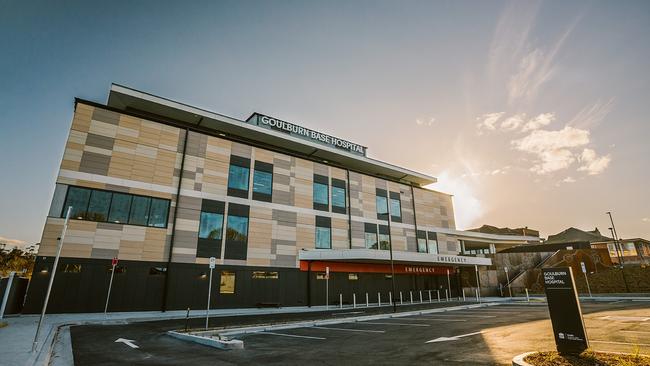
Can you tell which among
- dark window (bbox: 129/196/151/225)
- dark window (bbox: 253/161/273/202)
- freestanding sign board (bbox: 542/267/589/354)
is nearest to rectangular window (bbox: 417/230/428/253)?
dark window (bbox: 253/161/273/202)

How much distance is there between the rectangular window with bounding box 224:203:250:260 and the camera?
1049 inches

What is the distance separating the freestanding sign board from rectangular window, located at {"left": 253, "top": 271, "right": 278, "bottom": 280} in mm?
22833

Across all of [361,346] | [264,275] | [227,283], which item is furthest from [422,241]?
[361,346]

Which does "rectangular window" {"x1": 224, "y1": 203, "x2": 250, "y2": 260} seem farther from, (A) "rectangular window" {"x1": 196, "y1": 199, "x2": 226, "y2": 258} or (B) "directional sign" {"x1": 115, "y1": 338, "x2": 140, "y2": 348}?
(B) "directional sign" {"x1": 115, "y1": 338, "x2": 140, "y2": 348}

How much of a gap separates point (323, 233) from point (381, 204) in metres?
9.54

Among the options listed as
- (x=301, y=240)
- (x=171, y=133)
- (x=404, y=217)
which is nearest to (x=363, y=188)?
(x=404, y=217)

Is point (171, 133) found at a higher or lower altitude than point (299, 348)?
higher

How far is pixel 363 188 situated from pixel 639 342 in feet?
93.6

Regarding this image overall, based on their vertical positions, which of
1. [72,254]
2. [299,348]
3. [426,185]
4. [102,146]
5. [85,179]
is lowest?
[299,348]

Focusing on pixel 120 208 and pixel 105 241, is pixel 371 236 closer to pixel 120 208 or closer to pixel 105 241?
pixel 120 208

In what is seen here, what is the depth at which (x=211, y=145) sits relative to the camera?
1102 inches

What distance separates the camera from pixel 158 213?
24.2 metres

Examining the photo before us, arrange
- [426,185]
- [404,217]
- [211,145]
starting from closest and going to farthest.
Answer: [211,145]
[404,217]
[426,185]

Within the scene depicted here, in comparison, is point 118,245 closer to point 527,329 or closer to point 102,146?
point 102,146
